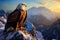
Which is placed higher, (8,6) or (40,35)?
(8,6)

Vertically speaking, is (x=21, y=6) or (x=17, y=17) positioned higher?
(x=21, y=6)

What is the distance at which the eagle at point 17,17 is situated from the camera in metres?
3.40

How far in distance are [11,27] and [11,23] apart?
6cm

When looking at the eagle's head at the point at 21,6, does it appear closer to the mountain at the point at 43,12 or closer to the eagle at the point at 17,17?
the eagle at the point at 17,17

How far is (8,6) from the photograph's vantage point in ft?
11.5

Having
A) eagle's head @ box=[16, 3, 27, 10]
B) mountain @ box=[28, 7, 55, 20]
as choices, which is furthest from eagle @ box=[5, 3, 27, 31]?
mountain @ box=[28, 7, 55, 20]

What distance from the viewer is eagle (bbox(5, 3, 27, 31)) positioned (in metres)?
3.40

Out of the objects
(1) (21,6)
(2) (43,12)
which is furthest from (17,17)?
(2) (43,12)

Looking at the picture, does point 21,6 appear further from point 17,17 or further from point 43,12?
point 43,12

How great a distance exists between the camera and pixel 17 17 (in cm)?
341

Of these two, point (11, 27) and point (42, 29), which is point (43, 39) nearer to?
point (42, 29)

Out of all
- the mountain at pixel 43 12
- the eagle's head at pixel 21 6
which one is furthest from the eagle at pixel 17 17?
the mountain at pixel 43 12

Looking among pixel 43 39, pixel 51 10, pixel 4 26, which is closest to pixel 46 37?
pixel 43 39

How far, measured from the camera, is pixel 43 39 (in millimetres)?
3381
